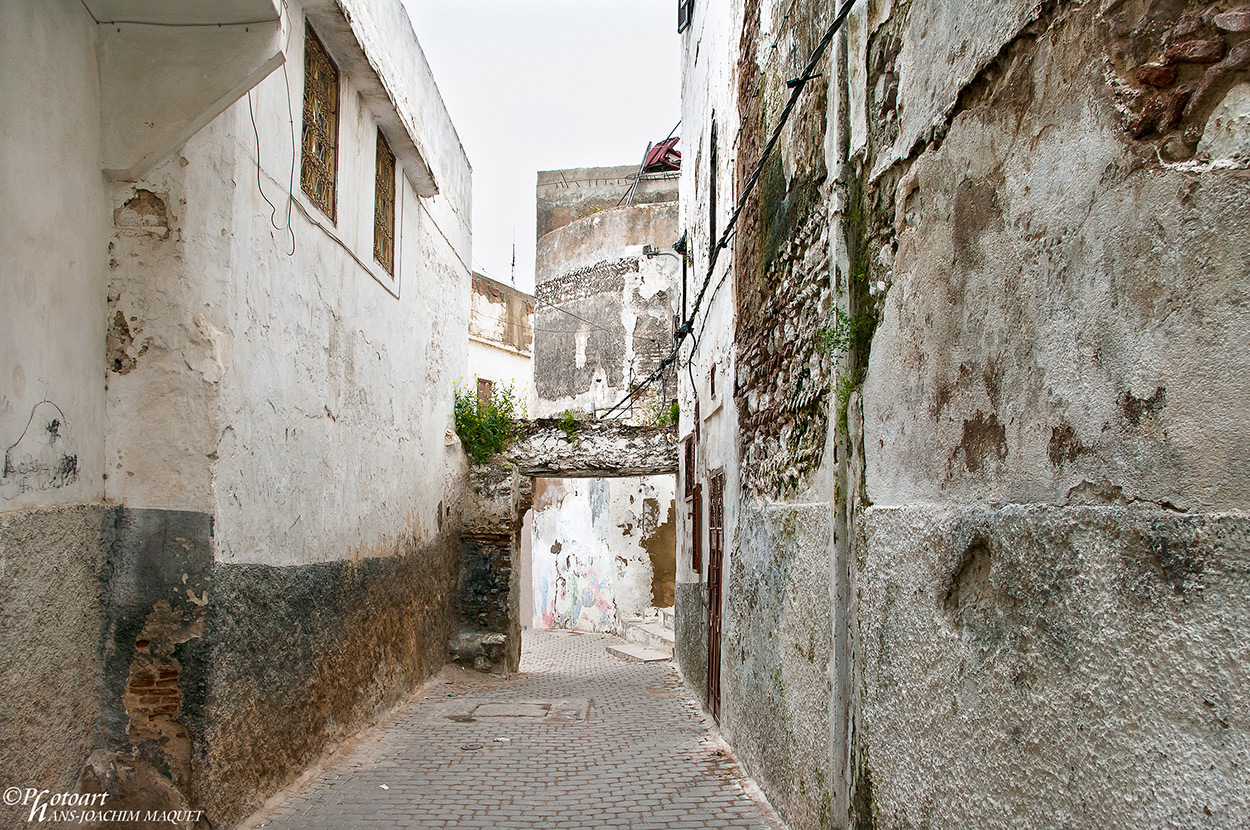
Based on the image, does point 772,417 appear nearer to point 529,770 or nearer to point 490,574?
point 529,770

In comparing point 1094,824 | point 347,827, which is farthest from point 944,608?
point 347,827

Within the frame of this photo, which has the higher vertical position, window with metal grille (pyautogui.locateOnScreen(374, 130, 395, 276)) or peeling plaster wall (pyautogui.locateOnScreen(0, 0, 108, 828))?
window with metal grille (pyautogui.locateOnScreen(374, 130, 395, 276))

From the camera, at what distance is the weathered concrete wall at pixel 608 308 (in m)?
17.0

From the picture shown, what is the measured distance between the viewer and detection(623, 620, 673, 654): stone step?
13391 millimetres

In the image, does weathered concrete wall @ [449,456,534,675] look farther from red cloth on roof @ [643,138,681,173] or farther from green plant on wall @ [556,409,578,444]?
red cloth on roof @ [643,138,681,173]

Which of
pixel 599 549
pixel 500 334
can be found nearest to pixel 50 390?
pixel 599 549

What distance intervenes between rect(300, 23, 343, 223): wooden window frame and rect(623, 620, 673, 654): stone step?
9.16 meters

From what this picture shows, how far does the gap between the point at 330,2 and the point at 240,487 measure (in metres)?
3.02

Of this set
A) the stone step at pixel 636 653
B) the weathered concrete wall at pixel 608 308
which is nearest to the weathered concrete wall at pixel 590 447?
the stone step at pixel 636 653

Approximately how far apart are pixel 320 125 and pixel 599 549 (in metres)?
12.3

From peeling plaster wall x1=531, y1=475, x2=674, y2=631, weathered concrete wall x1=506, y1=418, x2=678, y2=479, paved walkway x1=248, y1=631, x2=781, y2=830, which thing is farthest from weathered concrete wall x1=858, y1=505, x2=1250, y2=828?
peeling plaster wall x1=531, y1=475, x2=674, y2=631

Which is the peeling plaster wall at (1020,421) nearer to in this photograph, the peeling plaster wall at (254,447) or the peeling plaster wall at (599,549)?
the peeling plaster wall at (254,447)

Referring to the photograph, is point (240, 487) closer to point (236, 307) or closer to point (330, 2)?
point (236, 307)

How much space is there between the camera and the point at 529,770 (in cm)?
555
